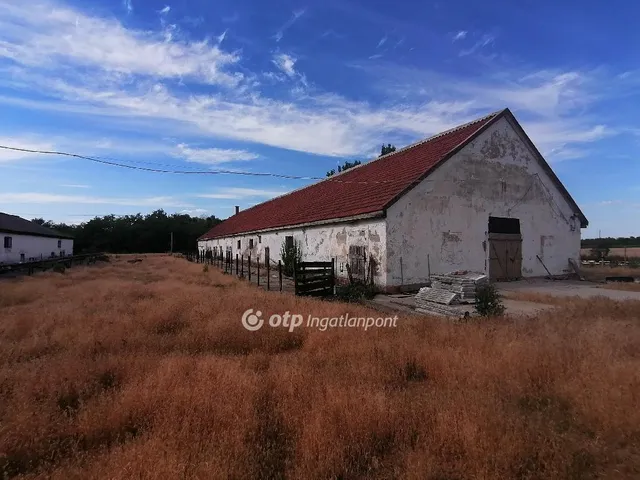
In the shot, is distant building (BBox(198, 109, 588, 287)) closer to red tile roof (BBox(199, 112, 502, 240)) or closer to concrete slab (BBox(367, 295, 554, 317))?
red tile roof (BBox(199, 112, 502, 240))

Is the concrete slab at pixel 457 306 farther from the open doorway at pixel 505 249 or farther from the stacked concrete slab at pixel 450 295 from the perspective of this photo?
the open doorway at pixel 505 249

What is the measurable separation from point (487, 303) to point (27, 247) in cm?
3976

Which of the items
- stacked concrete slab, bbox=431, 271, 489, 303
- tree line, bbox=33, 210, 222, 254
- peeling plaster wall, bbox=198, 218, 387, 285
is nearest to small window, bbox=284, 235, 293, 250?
peeling plaster wall, bbox=198, 218, 387, 285

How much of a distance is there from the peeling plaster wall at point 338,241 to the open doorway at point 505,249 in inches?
209

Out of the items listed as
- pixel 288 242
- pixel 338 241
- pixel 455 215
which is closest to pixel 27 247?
pixel 288 242

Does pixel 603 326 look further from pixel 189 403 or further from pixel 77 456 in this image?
pixel 77 456

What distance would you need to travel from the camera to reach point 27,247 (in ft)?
114

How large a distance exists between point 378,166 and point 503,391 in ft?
56.5

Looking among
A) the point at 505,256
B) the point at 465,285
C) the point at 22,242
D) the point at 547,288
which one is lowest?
the point at 547,288

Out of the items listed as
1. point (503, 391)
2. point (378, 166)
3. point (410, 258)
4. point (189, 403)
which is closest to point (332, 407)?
point (189, 403)

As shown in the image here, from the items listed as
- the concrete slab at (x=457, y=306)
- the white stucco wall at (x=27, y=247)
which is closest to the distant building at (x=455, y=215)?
the concrete slab at (x=457, y=306)

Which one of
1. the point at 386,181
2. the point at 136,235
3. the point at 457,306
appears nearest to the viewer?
the point at 457,306

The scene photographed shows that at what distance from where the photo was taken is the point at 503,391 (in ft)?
14.5

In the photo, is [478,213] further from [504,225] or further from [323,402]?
[323,402]
